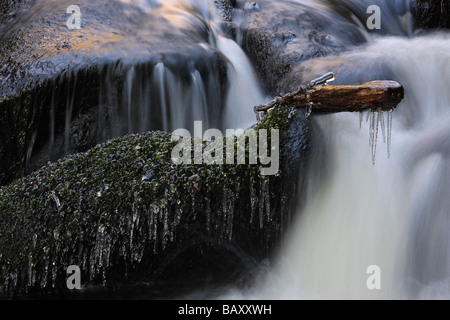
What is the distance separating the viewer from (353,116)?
Result: 3.95m

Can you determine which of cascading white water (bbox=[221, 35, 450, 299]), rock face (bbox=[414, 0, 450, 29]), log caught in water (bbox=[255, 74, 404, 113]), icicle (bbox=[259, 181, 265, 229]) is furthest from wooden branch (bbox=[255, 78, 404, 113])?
rock face (bbox=[414, 0, 450, 29])

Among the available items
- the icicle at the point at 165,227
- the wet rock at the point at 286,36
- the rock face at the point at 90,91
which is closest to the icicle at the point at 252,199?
the icicle at the point at 165,227

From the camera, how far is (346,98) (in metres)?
3.24

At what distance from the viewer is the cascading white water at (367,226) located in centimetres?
354

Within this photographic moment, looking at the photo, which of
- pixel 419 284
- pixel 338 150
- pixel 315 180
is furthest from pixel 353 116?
pixel 419 284

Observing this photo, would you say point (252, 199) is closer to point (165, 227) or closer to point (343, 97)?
point (165, 227)

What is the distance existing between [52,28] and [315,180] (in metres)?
3.33

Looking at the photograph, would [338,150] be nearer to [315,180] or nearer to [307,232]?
Answer: [315,180]

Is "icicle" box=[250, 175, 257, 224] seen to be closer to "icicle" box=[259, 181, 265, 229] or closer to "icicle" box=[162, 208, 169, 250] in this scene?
"icicle" box=[259, 181, 265, 229]

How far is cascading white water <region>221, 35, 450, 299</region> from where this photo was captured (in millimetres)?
3535

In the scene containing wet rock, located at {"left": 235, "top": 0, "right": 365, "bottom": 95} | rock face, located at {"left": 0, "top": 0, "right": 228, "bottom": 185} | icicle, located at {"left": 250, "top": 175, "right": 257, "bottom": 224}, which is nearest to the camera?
icicle, located at {"left": 250, "top": 175, "right": 257, "bottom": 224}

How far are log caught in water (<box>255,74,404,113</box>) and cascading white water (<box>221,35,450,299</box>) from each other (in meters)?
0.25

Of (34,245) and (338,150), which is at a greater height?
(338,150)

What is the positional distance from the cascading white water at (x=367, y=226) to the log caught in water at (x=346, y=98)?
25 cm
